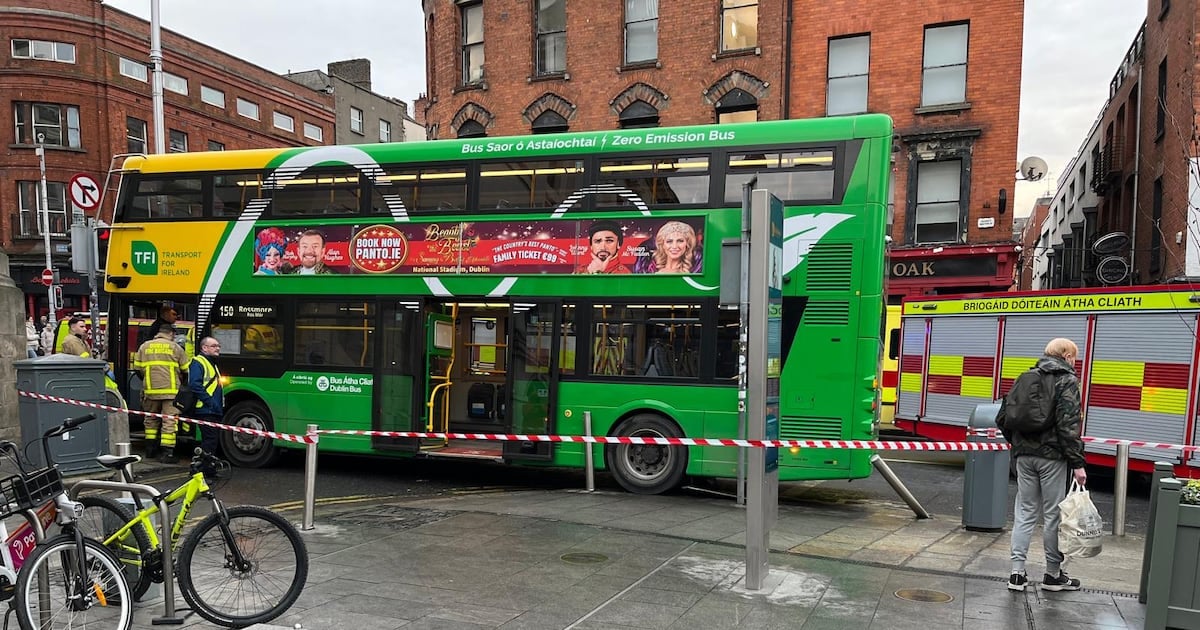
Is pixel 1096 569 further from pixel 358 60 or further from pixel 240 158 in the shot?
pixel 358 60

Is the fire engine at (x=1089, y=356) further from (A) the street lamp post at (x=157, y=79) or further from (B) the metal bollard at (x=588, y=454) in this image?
(A) the street lamp post at (x=157, y=79)

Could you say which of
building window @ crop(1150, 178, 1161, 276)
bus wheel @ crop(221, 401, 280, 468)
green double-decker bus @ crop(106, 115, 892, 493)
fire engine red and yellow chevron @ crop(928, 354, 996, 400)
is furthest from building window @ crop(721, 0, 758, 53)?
bus wheel @ crop(221, 401, 280, 468)

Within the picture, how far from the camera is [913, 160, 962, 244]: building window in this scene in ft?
58.3

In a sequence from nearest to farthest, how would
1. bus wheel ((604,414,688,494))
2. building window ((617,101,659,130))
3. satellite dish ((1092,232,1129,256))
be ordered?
bus wheel ((604,414,688,494)) → satellite dish ((1092,232,1129,256)) → building window ((617,101,659,130))

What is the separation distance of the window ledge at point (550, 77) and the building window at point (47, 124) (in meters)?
22.0

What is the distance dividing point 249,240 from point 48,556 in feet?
22.3

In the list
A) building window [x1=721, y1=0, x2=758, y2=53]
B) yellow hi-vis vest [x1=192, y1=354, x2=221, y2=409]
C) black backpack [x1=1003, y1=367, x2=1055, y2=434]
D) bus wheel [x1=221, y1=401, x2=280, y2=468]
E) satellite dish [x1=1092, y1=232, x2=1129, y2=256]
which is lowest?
bus wheel [x1=221, y1=401, x2=280, y2=468]

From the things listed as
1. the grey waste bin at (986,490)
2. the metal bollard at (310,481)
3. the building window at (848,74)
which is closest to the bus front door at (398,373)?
the metal bollard at (310,481)

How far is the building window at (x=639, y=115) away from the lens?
64.4 ft

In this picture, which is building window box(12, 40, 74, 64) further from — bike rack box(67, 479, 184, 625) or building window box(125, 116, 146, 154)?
bike rack box(67, 479, 184, 625)

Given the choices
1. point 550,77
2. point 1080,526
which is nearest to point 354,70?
point 550,77

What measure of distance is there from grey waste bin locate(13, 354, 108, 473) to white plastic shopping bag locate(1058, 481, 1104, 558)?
25.0ft

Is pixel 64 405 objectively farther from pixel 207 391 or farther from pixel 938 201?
pixel 938 201

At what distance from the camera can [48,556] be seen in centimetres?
392
